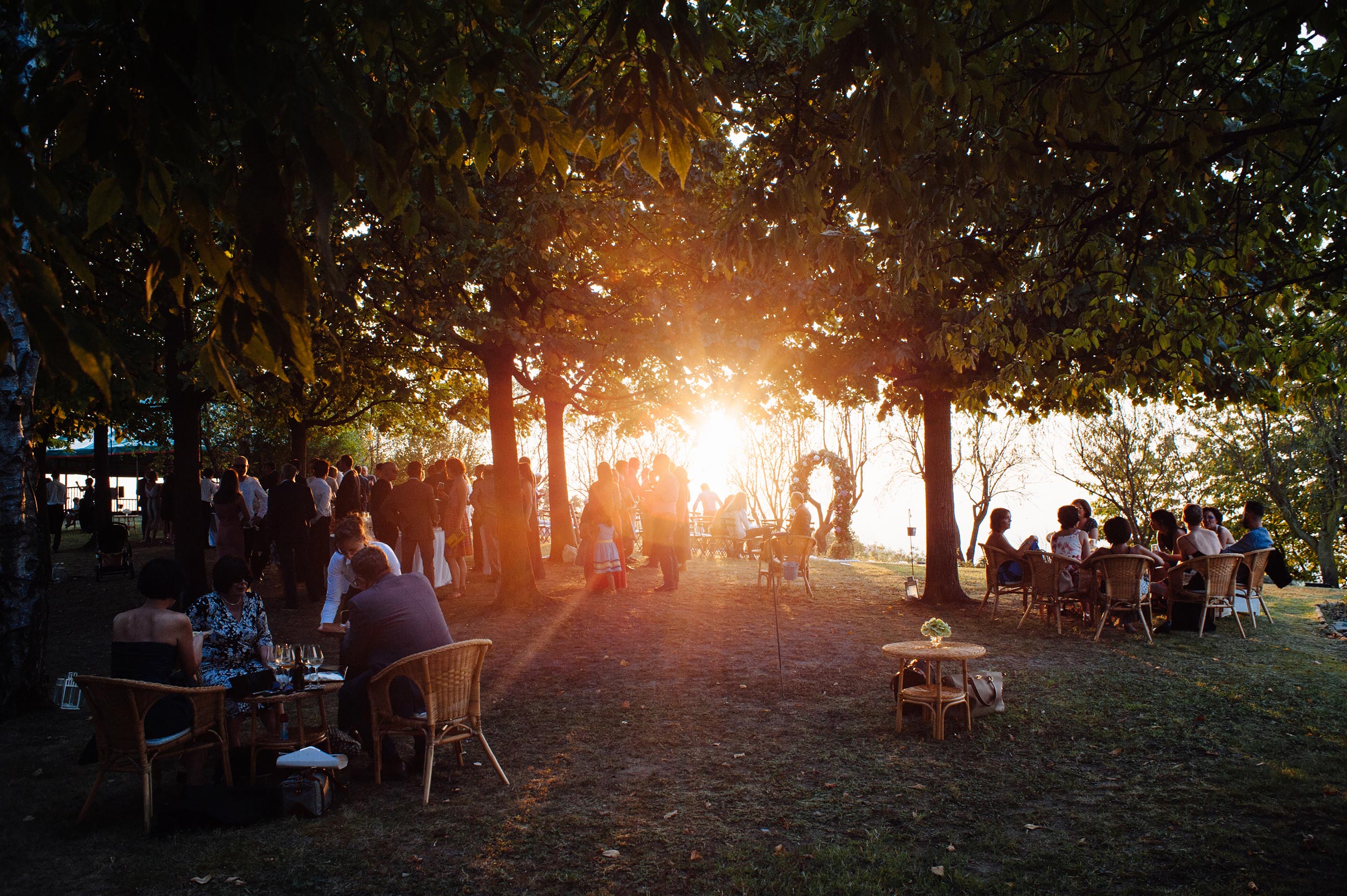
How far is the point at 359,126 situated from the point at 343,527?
219 inches

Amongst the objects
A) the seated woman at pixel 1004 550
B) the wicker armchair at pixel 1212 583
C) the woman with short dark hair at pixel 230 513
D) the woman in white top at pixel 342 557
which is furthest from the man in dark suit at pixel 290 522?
the wicker armchair at pixel 1212 583

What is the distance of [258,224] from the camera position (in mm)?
2082

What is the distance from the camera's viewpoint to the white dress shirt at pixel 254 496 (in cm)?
1370

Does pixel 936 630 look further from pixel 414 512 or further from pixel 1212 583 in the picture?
pixel 414 512

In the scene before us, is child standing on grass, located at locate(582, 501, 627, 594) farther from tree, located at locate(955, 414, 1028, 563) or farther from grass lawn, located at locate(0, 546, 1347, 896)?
tree, located at locate(955, 414, 1028, 563)

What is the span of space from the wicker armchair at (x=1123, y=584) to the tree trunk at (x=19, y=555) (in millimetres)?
10989

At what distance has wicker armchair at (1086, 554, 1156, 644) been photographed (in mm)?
10203

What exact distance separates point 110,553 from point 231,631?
12815mm

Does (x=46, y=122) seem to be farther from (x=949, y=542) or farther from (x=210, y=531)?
(x=210, y=531)

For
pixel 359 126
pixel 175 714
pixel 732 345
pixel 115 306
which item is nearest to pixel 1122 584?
pixel 732 345

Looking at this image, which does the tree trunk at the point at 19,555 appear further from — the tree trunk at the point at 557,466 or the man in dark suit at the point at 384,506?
the tree trunk at the point at 557,466

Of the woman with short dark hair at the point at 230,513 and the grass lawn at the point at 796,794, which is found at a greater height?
the woman with short dark hair at the point at 230,513

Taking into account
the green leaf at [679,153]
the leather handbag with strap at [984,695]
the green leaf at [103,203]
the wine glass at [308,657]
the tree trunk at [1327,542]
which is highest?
the green leaf at [679,153]

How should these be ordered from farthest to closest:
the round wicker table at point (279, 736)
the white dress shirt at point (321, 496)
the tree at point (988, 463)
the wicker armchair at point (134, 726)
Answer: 1. the tree at point (988, 463)
2. the white dress shirt at point (321, 496)
3. the round wicker table at point (279, 736)
4. the wicker armchair at point (134, 726)
